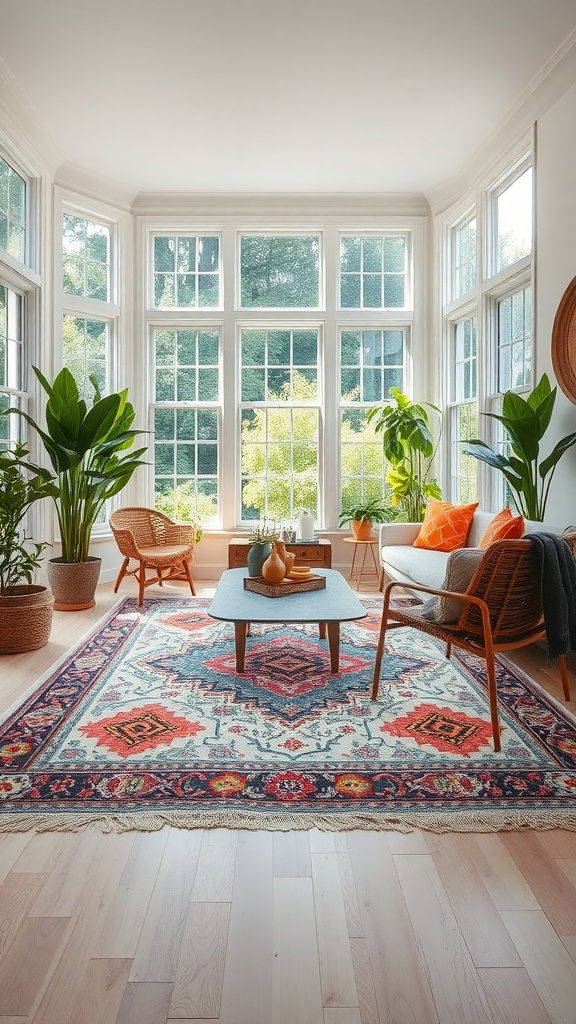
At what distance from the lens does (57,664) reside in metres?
3.75

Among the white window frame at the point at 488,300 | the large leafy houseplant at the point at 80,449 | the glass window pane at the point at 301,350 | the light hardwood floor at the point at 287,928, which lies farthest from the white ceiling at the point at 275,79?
the light hardwood floor at the point at 287,928

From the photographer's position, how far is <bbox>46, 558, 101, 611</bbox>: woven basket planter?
5.18 metres

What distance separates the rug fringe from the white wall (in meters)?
2.54

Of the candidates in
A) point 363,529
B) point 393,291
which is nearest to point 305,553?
point 363,529

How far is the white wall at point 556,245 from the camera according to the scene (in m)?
4.25

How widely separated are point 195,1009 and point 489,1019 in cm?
58

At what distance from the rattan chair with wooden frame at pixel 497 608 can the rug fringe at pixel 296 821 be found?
50 centimetres

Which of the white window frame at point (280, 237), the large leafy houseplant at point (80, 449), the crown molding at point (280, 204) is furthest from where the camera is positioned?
the white window frame at point (280, 237)

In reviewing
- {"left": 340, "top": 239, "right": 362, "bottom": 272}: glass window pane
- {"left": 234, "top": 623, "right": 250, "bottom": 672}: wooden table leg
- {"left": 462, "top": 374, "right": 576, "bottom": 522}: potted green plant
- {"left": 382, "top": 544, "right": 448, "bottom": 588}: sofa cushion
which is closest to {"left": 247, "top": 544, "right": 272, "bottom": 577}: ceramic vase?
{"left": 234, "top": 623, "right": 250, "bottom": 672}: wooden table leg

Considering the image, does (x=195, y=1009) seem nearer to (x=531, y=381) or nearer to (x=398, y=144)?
(x=531, y=381)

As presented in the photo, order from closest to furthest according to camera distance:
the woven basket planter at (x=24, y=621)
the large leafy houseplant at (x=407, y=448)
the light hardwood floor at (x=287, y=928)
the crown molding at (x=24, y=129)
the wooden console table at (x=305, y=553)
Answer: the light hardwood floor at (x=287, y=928)
the woven basket planter at (x=24, y=621)
the crown molding at (x=24, y=129)
the wooden console table at (x=305, y=553)
the large leafy houseplant at (x=407, y=448)

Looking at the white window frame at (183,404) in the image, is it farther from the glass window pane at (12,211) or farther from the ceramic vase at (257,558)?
the ceramic vase at (257,558)

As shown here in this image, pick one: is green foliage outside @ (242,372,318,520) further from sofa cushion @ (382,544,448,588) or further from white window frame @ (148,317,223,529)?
sofa cushion @ (382,544,448,588)

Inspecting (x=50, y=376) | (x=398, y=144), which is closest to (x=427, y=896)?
(x=50, y=376)
